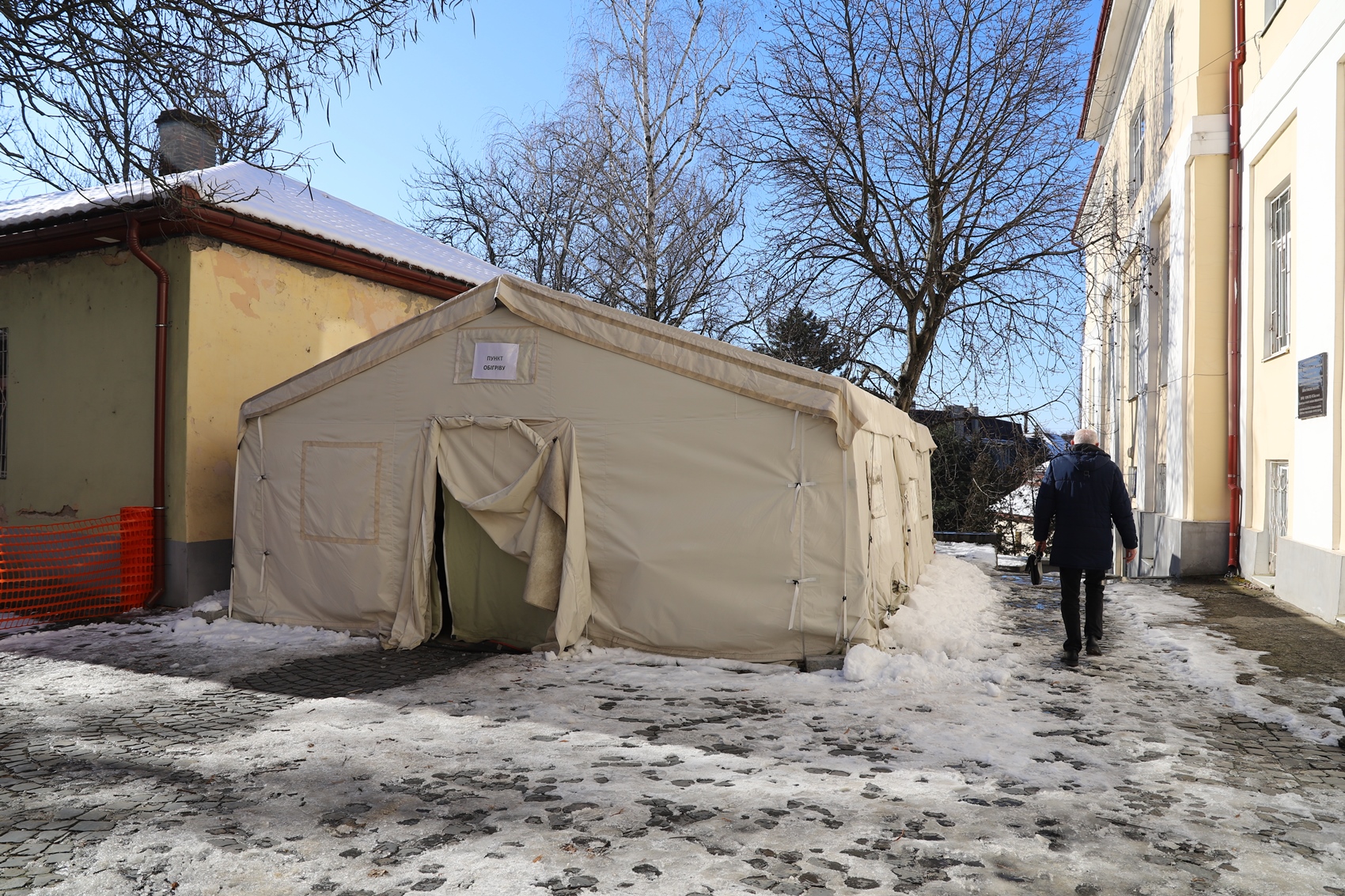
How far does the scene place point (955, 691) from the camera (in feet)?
20.7

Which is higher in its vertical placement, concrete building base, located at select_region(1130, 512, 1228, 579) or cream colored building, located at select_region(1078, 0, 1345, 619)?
cream colored building, located at select_region(1078, 0, 1345, 619)

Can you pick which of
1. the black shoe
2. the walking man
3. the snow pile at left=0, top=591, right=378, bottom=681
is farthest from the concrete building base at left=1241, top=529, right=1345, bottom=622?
the snow pile at left=0, top=591, right=378, bottom=681

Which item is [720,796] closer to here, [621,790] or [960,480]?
[621,790]

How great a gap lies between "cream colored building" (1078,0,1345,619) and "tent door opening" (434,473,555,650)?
23.3ft

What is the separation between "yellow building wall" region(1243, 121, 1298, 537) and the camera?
1020 cm

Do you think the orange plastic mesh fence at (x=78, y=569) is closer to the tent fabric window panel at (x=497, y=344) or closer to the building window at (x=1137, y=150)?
the tent fabric window panel at (x=497, y=344)

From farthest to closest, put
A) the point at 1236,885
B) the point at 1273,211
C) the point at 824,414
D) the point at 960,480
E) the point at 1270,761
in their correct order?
the point at 960,480 < the point at 1273,211 < the point at 824,414 < the point at 1270,761 < the point at 1236,885

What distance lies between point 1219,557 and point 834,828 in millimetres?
10270

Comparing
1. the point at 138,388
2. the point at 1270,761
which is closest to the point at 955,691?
the point at 1270,761

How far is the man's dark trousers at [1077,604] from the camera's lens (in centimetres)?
716

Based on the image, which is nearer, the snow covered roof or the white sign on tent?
the white sign on tent

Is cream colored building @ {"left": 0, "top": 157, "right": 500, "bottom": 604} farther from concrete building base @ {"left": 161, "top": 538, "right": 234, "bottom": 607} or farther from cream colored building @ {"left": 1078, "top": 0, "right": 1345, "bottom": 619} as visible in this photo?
cream colored building @ {"left": 1078, "top": 0, "right": 1345, "bottom": 619}

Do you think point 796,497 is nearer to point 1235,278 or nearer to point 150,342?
point 150,342

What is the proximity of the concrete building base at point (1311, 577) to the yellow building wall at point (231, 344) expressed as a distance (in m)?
10.5
